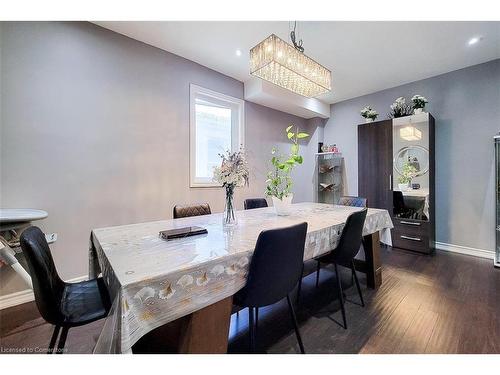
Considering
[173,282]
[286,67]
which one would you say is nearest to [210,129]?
[286,67]

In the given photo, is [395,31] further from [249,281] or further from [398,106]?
[249,281]

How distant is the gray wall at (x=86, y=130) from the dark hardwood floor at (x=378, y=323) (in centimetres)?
87

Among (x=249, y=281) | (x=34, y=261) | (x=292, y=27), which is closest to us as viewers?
(x=34, y=261)

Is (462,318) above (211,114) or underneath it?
underneath

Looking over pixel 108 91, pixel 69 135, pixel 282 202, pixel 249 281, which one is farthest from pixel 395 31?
pixel 69 135

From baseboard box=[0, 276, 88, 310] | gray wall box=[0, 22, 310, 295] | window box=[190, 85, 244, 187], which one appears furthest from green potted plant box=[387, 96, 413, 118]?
baseboard box=[0, 276, 88, 310]

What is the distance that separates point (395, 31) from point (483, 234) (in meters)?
3.17

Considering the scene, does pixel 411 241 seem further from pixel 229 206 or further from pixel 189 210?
pixel 189 210

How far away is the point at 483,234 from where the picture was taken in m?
3.21

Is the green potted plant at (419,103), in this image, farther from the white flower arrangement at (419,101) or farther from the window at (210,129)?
the window at (210,129)

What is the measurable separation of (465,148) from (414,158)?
0.69m

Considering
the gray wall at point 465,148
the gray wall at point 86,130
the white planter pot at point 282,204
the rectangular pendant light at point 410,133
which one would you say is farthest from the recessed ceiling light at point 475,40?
the gray wall at point 86,130

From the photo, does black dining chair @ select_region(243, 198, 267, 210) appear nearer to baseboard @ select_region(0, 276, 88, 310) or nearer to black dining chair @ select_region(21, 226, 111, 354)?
black dining chair @ select_region(21, 226, 111, 354)

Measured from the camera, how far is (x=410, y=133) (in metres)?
3.49
